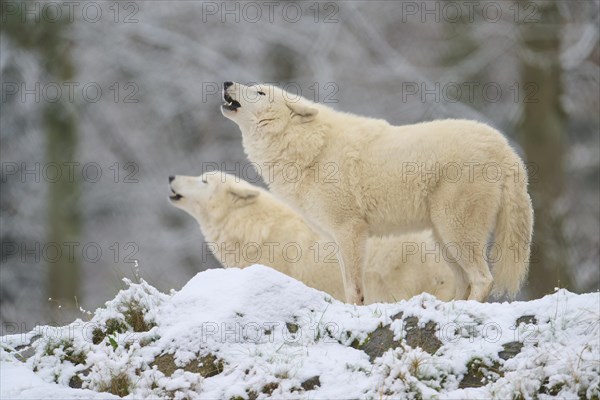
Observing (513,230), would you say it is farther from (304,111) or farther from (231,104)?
(231,104)

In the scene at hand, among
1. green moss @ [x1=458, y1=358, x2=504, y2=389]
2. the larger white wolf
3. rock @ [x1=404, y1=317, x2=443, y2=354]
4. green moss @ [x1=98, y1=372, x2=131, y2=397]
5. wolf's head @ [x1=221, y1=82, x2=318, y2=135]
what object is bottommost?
green moss @ [x1=98, y1=372, x2=131, y2=397]

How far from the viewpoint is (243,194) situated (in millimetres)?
9422

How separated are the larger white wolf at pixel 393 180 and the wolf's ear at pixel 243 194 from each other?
134 cm

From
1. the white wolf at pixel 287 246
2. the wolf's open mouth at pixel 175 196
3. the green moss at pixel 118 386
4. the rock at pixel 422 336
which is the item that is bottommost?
the white wolf at pixel 287 246

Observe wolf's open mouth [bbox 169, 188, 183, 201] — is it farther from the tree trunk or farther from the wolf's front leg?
the tree trunk

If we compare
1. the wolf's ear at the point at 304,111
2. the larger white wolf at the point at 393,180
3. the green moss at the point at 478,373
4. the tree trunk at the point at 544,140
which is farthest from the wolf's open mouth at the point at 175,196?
the green moss at the point at 478,373

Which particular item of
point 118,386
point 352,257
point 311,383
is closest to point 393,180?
point 352,257

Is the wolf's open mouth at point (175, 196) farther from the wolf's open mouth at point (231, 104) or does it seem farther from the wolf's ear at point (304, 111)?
the wolf's ear at point (304, 111)

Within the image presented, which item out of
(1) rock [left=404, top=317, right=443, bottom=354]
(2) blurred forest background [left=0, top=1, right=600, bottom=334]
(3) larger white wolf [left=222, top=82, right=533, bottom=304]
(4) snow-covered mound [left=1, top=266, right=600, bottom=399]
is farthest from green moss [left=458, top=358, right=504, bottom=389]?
(2) blurred forest background [left=0, top=1, right=600, bottom=334]

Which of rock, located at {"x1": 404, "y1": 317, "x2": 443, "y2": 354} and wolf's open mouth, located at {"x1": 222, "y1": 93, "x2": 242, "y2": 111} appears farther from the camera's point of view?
wolf's open mouth, located at {"x1": 222, "y1": 93, "x2": 242, "y2": 111}

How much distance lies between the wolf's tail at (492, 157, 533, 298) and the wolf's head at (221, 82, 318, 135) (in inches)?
74.4

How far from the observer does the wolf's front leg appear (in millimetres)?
7207

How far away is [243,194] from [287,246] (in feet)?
2.87

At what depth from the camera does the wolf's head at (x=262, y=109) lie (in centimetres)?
799
